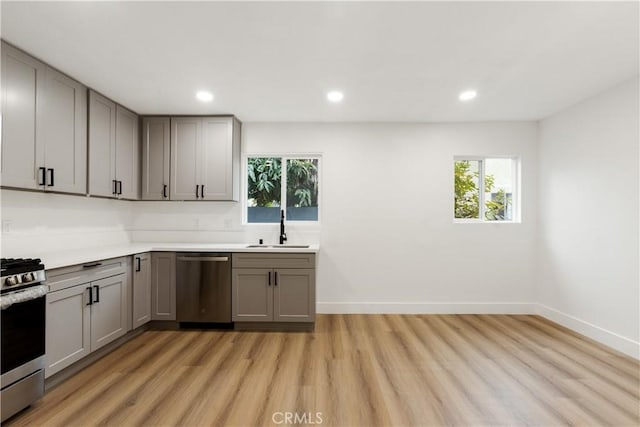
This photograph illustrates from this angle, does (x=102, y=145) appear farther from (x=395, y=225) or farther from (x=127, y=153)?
(x=395, y=225)

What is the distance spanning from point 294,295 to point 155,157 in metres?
2.44

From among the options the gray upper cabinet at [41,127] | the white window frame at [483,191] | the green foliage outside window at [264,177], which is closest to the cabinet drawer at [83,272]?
the gray upper cabinet at [41,127]

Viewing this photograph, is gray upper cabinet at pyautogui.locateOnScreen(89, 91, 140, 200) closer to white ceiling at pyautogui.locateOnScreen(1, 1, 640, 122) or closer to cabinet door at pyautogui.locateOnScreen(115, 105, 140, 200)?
cabinet door at pyautogui.locateOnScreen(115, 105, 140, 200)

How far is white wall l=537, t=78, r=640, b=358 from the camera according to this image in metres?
2.71

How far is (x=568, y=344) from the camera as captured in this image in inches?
115

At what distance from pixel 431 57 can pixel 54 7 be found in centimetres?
257

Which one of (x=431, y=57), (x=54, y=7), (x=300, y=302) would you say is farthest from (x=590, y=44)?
(x=54, y=7)

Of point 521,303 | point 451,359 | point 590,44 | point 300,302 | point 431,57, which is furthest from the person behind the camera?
point 521,303

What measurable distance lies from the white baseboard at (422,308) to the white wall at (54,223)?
9.08ft

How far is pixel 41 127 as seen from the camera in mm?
2381

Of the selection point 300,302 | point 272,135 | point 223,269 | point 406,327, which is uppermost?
point 272,135

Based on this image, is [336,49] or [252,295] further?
[252,295]

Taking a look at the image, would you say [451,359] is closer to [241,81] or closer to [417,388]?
[417,388]

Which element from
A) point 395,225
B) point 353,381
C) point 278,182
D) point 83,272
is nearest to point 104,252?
point 83,272
